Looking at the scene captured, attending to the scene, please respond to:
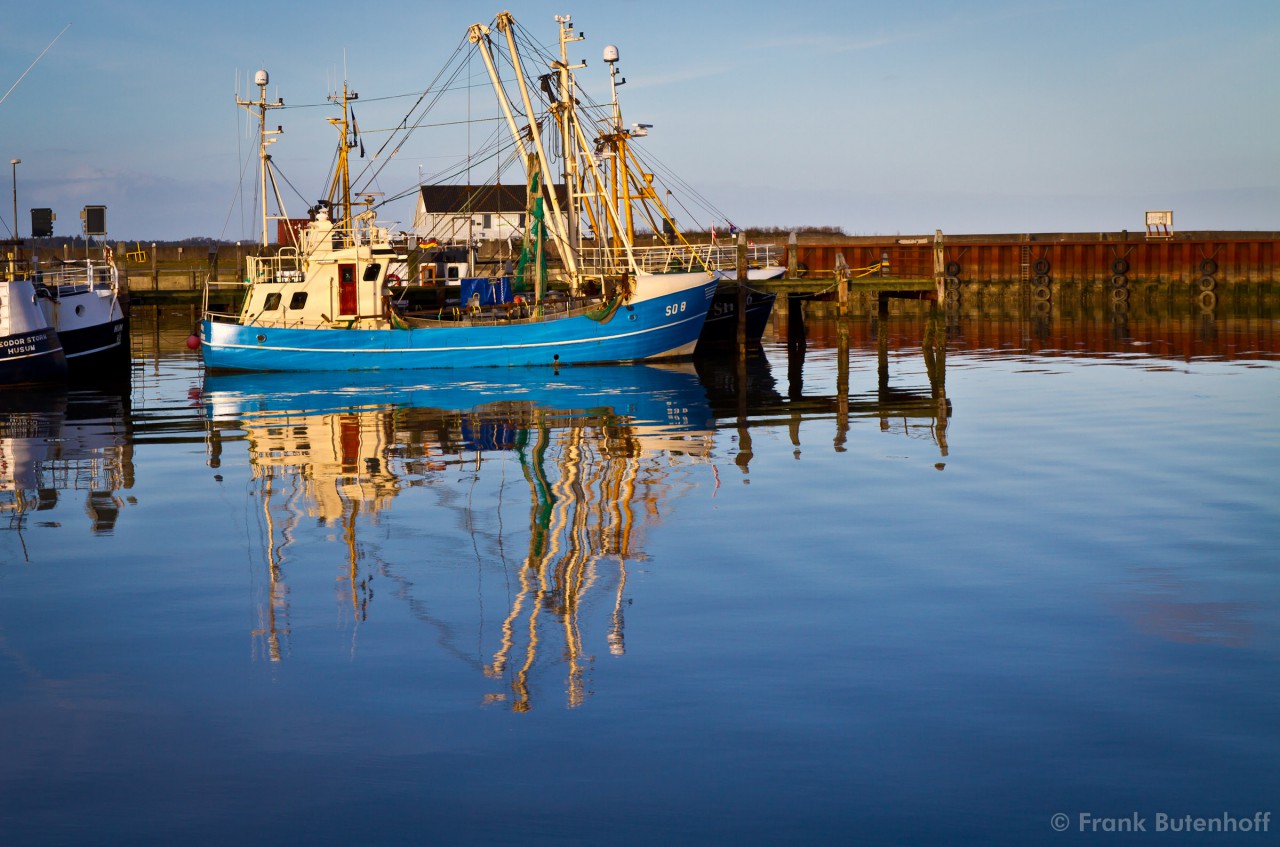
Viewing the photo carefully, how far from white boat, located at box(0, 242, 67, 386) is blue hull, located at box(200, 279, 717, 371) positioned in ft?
24.2

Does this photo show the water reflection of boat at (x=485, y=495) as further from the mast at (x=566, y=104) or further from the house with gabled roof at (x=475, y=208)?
the house with gabled roof at (x=475, y=208)

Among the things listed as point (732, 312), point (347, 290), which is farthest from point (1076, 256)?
point (347, 290)

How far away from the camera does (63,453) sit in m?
22.7

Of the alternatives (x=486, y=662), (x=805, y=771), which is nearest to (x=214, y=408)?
(x=486, y=662)

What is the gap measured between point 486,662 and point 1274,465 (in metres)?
14.3

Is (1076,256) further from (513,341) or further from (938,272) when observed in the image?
(513,341)

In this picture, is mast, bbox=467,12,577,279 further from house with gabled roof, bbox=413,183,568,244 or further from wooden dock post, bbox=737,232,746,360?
house with gabled roof, bbox=413,183,568,244

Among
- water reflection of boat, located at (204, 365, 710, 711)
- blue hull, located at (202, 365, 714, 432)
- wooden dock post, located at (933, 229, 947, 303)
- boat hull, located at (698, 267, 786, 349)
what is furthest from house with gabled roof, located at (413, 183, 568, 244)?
water reflection of boat, located at (204, 365, 710, 711)

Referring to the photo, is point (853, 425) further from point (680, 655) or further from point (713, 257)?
point (713, 257)

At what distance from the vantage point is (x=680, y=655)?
33.2ft

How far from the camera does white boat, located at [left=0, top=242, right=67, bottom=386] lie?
34688 mm

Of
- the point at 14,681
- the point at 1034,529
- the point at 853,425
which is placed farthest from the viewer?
the point at 853,425

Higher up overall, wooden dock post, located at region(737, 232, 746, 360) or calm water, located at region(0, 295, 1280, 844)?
wooden dock post, located at region(737, 232, 746, 360)

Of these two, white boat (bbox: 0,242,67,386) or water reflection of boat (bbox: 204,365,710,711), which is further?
white boat (bbox: 0,242,67,386)
